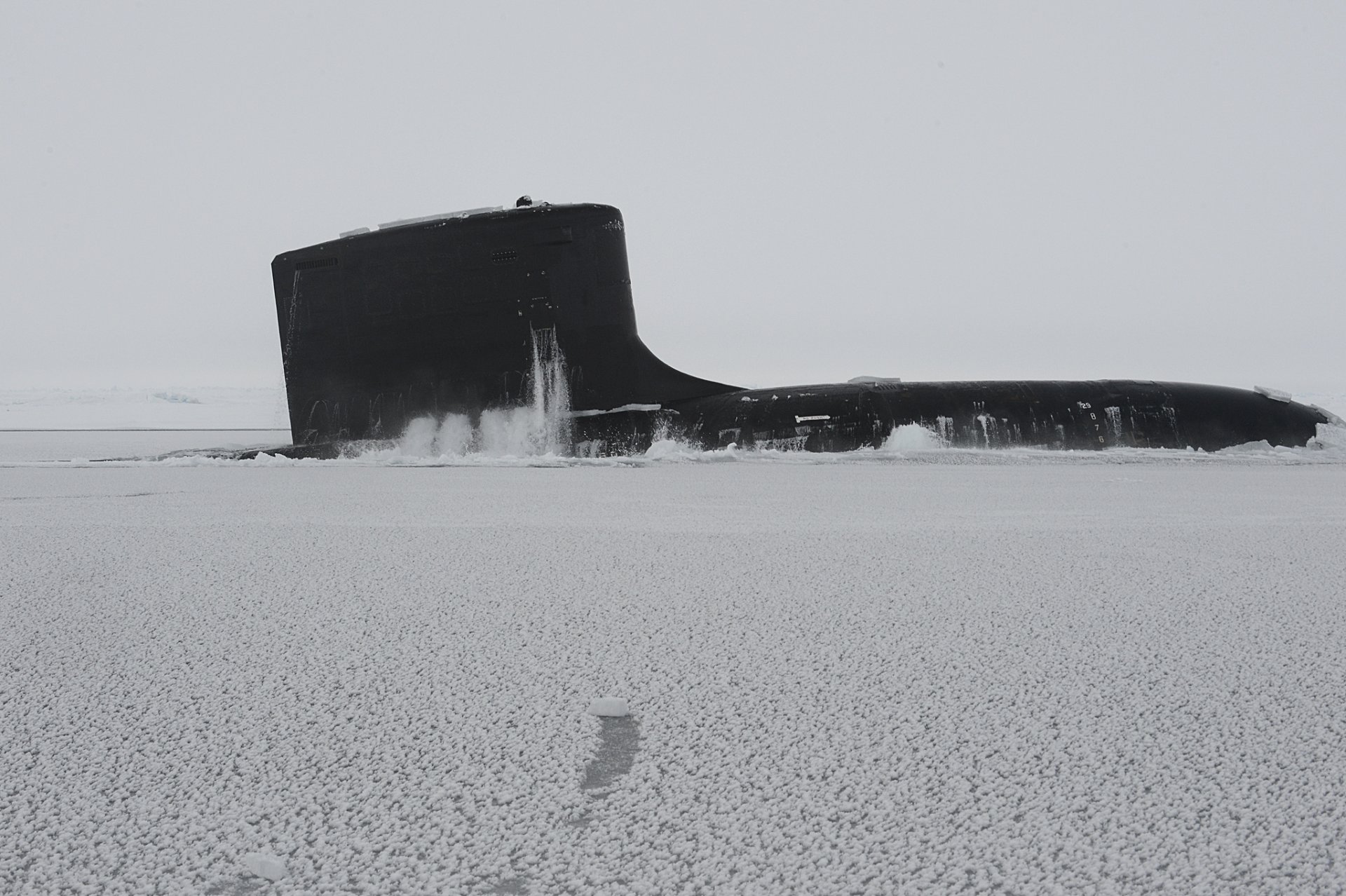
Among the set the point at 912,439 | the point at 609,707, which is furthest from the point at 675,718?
the point at 912,439

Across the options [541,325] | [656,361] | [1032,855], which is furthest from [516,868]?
[656,361]

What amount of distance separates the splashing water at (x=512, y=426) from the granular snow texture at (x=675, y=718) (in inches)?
210

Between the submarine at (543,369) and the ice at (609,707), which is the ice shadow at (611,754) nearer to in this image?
the ice at (609,707)

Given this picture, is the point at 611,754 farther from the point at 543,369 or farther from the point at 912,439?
the point at 912,439

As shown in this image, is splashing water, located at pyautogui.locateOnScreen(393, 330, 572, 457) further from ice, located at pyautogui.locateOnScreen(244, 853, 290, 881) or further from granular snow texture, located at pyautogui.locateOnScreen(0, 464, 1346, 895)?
ice, located at pyautogui.locateOnScreen(244, 853, 290, 881)

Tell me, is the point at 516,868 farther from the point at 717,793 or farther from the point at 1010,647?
the point at 1010,647

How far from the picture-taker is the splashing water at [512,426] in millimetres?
8078

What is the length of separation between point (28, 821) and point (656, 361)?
786 centimetres

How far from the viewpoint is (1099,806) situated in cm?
96

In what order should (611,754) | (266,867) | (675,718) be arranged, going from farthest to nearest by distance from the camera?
(675,718) < (611,754) < (266,867)

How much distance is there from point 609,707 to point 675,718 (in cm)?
9

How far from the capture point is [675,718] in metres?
Result: 1.24

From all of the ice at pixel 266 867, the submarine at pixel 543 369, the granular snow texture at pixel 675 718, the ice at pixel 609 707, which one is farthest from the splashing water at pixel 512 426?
the ice at pixel 266 867

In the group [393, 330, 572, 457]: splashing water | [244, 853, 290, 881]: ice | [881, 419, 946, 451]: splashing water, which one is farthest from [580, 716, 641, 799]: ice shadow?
[881, 419, 946, 451]: splashing water
